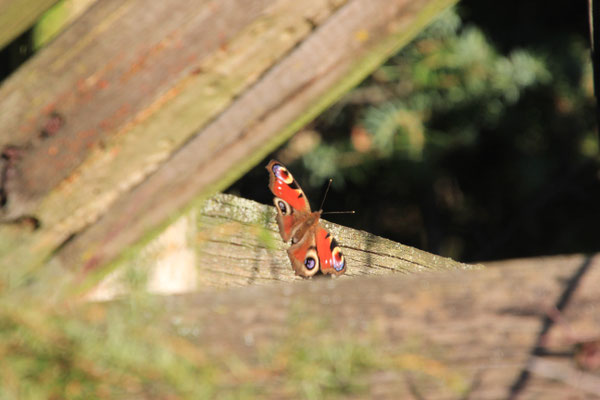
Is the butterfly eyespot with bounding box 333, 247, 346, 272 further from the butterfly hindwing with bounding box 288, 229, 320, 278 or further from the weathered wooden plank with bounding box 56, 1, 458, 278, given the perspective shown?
the weathered wooden plank with bounding box 56, 1, 458, 278

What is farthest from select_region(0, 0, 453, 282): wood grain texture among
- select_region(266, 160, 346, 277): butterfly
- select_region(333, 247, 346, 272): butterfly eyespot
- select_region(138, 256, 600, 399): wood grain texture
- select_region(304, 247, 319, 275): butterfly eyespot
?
select_region(304, 247, 319, 275): butterfly eyespot

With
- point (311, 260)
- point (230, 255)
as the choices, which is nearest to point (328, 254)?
point (311, 260)

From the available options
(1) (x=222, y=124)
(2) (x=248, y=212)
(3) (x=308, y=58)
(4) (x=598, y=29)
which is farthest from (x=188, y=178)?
(4) (x=598, y=29)

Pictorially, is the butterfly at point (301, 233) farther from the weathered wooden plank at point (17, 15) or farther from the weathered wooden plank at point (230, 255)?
the weathered wooden plank at point (17, 15)

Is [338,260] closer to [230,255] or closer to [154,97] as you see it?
[230,255]

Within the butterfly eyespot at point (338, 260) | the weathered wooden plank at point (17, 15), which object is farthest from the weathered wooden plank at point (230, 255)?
the weathered wooden plank at point (17, 15)

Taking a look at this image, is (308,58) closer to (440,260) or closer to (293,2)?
(293,2)

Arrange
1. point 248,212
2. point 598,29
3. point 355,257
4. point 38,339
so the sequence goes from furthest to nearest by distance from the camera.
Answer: point 355,257 < point 598,29 < point 248,212 < point 38,339
